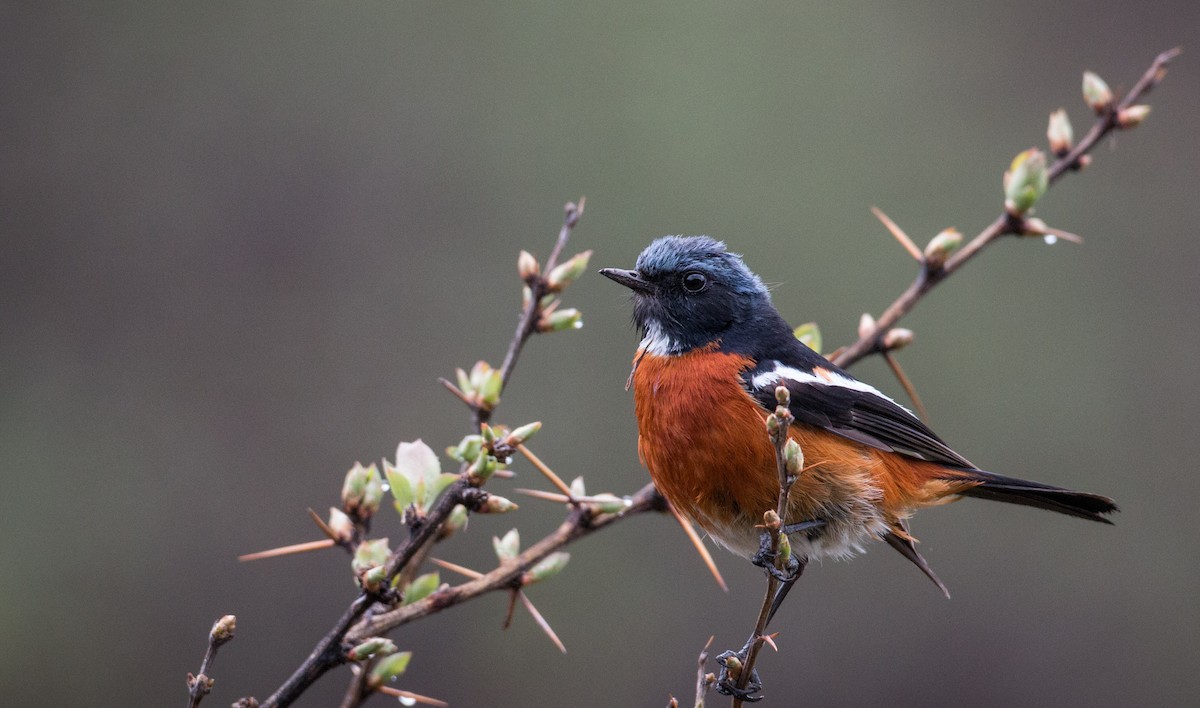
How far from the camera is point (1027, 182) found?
139 inches

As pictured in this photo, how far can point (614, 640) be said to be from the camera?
809 cm

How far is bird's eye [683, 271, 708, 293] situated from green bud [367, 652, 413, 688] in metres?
2.40

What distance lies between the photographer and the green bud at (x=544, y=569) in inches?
122

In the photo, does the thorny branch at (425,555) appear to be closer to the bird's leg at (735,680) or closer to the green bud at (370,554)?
the green bud at (370,554)

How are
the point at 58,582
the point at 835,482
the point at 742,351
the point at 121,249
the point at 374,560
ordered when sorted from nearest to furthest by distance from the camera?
1. the point at 374,560
2. the point at 835,482
3. the point at 742,351
4. the point at 58,582
5. the point at 121,249

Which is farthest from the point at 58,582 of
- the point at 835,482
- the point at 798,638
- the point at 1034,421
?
the point at 1034,421

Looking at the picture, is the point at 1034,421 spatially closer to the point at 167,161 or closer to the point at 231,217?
the point at 231,217

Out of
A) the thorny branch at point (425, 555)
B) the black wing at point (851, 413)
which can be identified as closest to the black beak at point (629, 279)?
the black wing at point (851, 413)

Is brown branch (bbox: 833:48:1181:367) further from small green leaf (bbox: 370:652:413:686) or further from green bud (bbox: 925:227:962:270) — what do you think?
small green leaf (bbox: 370:652:413:686)

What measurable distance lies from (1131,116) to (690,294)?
1880 mm

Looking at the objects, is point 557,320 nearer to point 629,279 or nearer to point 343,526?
point 343,526

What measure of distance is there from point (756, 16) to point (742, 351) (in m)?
5.55

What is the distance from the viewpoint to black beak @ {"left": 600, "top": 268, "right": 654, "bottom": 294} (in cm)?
454

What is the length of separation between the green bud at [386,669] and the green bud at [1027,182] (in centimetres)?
232
